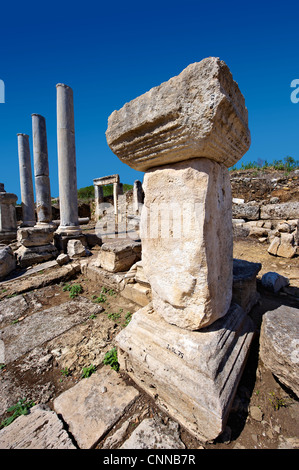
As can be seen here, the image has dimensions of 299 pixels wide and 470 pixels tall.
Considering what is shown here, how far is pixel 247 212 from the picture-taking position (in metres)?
7.02

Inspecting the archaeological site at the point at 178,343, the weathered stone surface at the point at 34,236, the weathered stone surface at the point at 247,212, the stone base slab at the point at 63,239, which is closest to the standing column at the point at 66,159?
the stone base slab at the point at 63,239

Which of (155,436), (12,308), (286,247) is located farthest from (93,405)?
(286,247)

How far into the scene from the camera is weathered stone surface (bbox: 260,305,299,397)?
4.33 feet

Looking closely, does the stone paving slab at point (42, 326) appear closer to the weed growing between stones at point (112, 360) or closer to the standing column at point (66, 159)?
the weed growing between stones at point (112, 360)

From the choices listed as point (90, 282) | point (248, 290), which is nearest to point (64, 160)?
point (90, 282)

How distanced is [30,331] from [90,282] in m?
1.48

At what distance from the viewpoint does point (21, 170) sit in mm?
9781

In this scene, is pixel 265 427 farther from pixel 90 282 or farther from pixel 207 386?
pixel 90 282

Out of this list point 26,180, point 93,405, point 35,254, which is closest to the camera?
point 93,405

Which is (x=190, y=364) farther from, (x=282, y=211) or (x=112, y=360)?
(x=282, y=211)

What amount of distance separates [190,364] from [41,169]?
27.6 feet

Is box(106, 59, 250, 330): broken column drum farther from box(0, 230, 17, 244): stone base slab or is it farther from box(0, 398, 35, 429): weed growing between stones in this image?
box(0, 230, 17, 244): stone base slab

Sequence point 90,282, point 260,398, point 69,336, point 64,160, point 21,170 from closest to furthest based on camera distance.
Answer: point 260,398 < point 69,336 < point 90,282 < point 64,160 < point 21,170

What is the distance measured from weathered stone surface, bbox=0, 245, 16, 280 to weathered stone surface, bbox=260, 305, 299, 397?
4.69 meters
